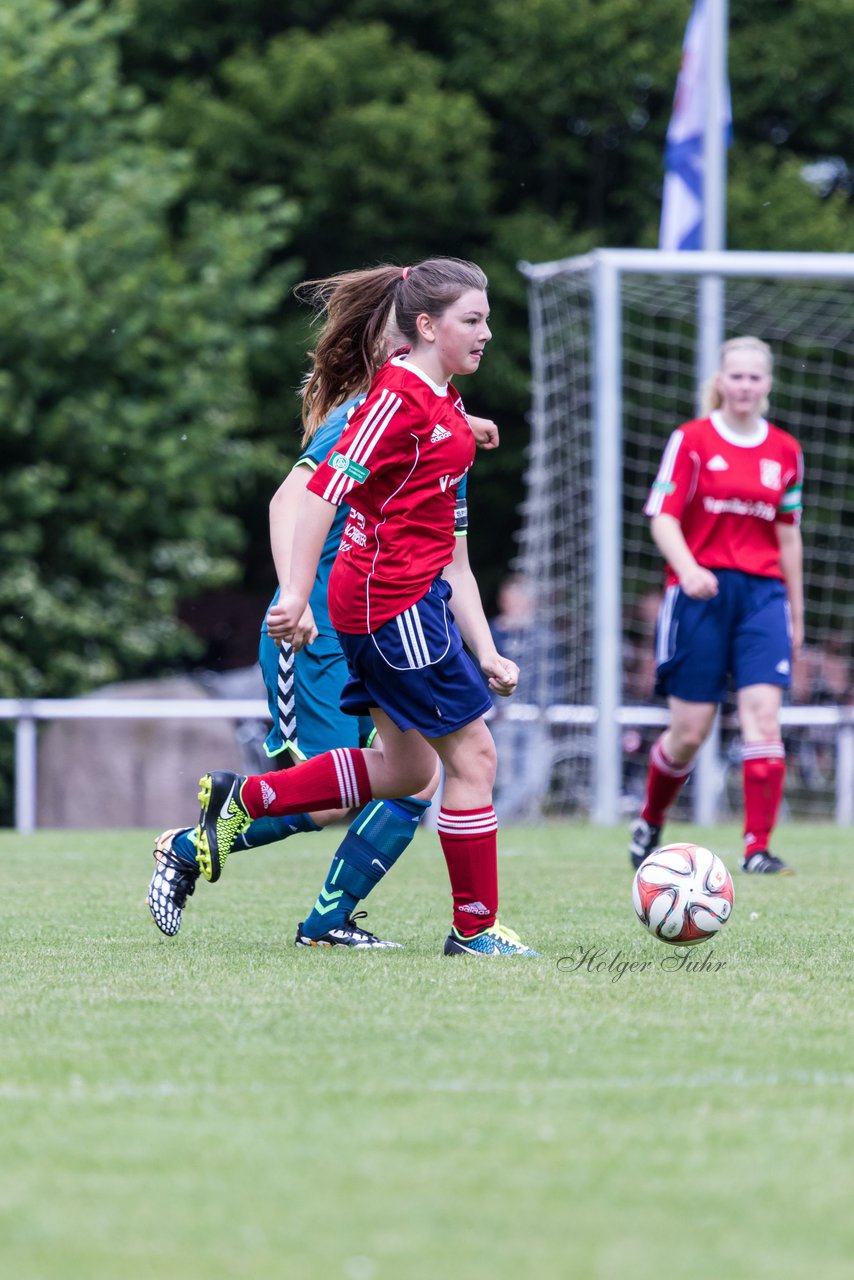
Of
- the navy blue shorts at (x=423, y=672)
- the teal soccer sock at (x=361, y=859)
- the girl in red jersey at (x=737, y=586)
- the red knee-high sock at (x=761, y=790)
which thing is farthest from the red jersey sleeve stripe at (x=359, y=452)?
the red knee-high sock at (x=761, y=790)

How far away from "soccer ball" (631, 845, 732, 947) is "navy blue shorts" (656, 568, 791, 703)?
9.98ft

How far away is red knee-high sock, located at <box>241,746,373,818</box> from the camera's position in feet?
18.4

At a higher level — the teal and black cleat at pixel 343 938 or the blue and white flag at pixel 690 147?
the blue and white flag at pixel 690 147

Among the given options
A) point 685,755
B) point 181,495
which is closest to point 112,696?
point 181,495

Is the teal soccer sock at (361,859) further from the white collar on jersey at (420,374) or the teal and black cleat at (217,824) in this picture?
the white collar on jersey at (420,374)

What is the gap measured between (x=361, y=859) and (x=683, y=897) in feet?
2.96

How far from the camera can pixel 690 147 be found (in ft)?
50.2

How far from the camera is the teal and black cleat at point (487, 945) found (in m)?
5.50

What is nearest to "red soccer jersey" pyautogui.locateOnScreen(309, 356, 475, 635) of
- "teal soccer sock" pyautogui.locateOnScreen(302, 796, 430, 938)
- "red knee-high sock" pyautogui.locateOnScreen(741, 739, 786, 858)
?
"teal soccer sock" pyautogui.locateOnScreen(302, 796, 430, 938)

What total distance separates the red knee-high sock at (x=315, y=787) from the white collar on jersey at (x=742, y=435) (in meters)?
3.55

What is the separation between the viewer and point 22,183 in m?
17.5

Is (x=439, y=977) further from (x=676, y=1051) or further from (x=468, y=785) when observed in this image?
(x=676, y=1051)

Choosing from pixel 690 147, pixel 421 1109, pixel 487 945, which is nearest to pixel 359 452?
pixel 487 945

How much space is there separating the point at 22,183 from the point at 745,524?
34.9 feet
